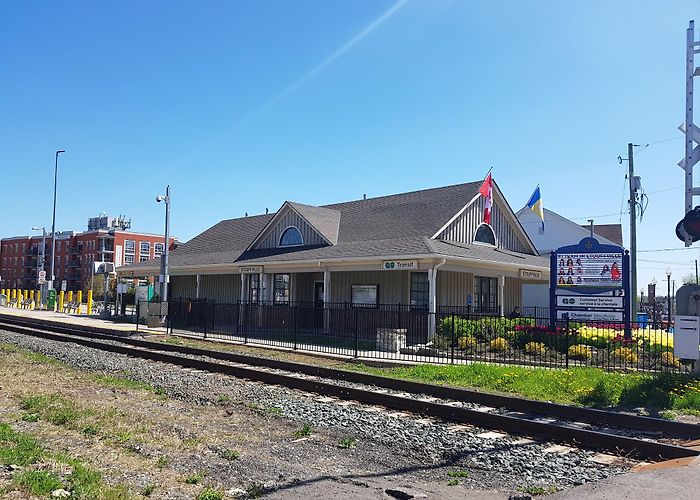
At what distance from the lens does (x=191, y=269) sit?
3306 centimetres

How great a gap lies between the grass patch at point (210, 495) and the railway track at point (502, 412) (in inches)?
188

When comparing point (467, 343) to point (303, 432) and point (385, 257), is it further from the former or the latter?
point (303, 432)

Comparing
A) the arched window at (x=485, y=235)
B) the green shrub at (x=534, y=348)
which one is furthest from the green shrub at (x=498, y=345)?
the arched window at (x=485, y=235)

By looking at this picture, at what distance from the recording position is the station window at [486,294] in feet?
89.5

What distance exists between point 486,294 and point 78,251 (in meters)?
96.1

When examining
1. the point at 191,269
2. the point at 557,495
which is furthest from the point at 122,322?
the point at 557,495

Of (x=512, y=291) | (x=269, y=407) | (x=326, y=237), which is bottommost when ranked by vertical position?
(x=269, y=407)

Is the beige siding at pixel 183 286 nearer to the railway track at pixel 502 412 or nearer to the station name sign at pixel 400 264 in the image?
the station name sign at pixel 400 264

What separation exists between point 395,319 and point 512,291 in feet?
35.0

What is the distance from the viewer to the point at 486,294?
1096 inches

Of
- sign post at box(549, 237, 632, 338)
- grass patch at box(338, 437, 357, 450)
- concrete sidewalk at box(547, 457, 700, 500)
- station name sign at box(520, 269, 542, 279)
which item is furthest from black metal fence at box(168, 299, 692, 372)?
concrete sidewalk at box(547, 457, 700, 500)

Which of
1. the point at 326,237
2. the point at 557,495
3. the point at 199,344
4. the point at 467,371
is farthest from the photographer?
the point at 326,237

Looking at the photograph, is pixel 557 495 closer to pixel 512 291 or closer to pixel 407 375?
pixel 407 375

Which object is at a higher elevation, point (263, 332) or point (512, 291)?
point (512, 291)
